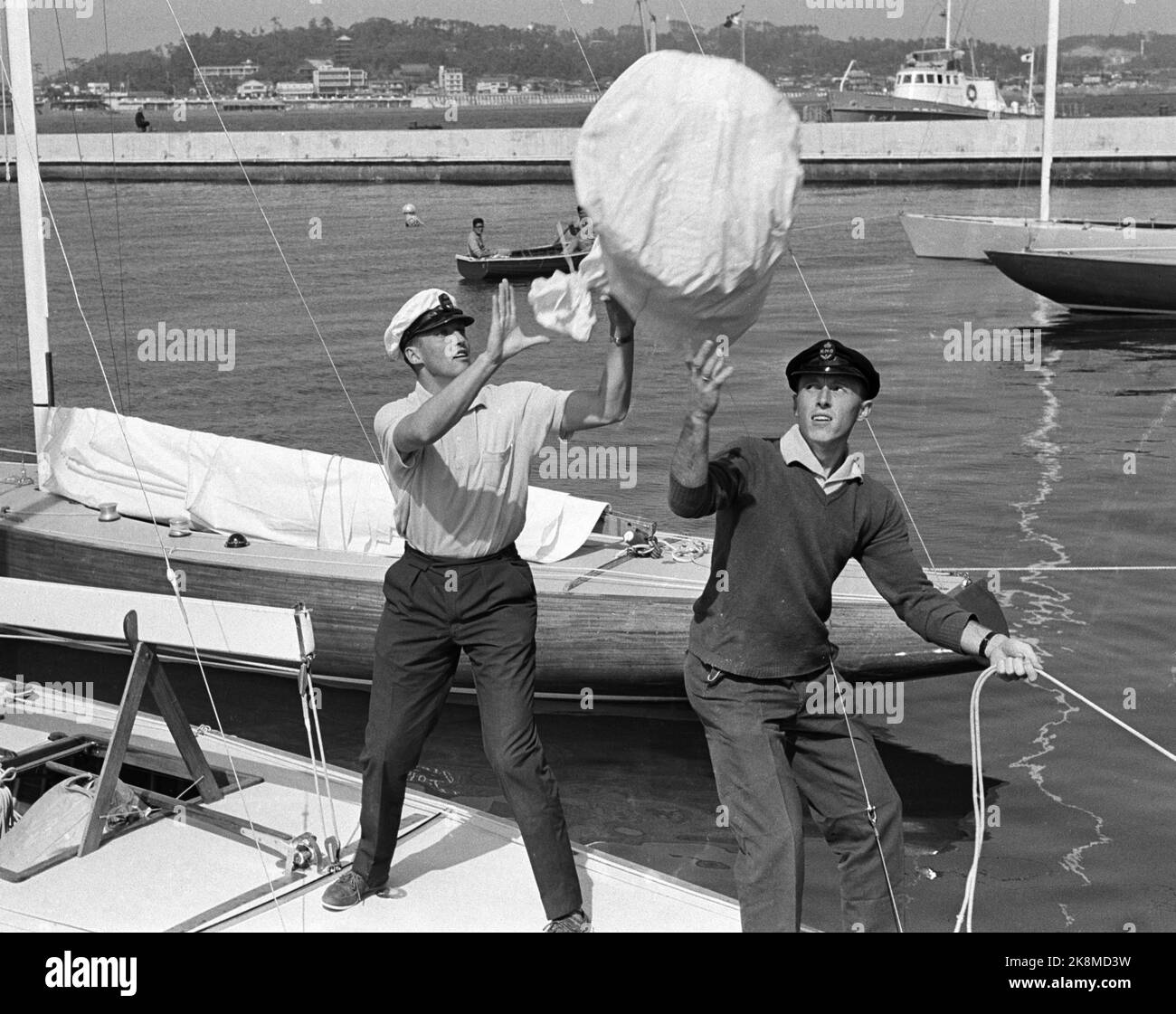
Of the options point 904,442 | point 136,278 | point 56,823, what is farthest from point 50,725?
point 136,278

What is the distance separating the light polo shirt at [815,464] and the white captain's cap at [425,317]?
1190 mm

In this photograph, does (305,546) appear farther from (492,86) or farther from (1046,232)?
(492,86)

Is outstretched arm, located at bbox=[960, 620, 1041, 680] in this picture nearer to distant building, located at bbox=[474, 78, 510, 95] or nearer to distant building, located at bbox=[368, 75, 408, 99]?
distant building, located at bbox=[368, 75, 408, 99]

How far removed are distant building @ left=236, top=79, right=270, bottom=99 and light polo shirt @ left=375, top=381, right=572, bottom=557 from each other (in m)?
173

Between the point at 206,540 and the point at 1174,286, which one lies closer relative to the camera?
the point at 206,540

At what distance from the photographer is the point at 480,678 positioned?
498 centimetres

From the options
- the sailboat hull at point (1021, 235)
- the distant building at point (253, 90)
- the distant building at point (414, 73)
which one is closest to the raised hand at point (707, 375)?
the sailboat hull at point (1021, 235)

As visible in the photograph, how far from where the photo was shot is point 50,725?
682 centimetres

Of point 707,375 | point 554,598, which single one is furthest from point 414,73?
point 707,375

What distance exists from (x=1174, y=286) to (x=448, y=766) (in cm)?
2389

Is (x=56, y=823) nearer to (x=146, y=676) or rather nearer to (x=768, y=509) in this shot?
(x=146, y=676)

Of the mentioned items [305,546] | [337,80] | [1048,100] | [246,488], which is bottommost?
[305,546]

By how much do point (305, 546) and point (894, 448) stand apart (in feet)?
38.7

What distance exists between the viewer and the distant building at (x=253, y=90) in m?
169
